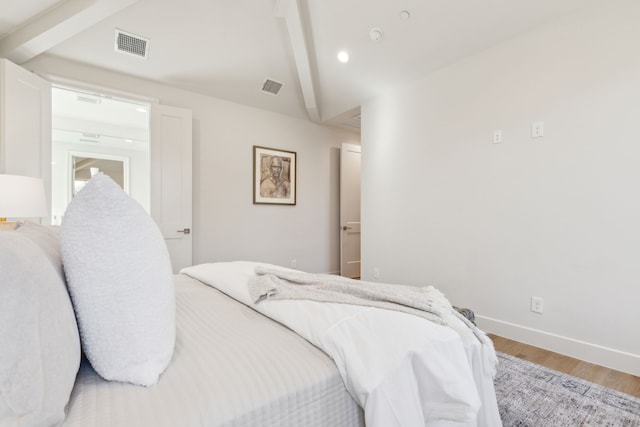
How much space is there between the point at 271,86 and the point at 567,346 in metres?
3.92

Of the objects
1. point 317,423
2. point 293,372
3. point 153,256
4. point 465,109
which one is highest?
point 465,109

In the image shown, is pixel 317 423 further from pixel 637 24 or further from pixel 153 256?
pixel 637 24

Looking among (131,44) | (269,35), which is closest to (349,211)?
(269,35)

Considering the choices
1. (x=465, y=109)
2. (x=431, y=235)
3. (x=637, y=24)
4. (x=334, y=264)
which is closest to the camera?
(x=637, y=24)

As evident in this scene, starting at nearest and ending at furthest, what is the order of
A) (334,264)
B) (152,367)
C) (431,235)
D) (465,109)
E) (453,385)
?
(152,367), (453,385), (465,109), (431,235), (334,264)

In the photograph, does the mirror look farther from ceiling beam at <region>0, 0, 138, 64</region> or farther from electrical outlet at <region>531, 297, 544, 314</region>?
electrical outlet at <region>531, 297, 544, 314</region>

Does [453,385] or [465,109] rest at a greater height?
[465,109]

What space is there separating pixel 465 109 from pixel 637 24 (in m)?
1.18

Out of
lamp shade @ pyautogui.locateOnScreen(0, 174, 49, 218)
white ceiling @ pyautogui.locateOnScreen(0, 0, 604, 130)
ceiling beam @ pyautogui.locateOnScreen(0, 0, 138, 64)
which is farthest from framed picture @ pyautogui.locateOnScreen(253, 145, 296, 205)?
lamp shade @ pyautogui.locateOnScreen(0, 174, 49, 218)

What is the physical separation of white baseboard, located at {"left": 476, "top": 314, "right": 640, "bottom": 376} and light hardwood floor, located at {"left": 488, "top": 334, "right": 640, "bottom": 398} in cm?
4

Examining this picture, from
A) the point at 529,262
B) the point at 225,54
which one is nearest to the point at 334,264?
the point at 529,262

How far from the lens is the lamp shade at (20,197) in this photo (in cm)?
205

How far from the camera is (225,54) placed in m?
3.25

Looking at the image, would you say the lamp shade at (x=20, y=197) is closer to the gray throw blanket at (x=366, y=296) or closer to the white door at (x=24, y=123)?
the white door at (x=24, y=123)
